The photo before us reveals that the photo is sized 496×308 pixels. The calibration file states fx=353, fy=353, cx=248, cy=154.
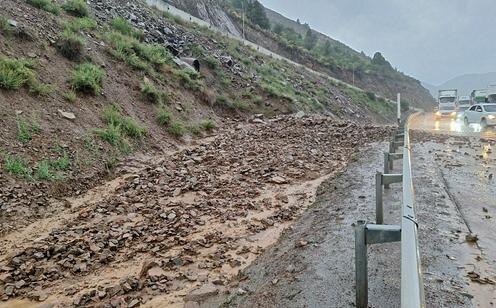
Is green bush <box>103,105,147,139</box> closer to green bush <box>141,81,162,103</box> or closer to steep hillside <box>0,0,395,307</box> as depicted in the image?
steep hillside <box>0,0,395,307</box>

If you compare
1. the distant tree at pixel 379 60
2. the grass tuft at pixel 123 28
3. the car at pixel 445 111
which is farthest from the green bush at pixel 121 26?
the distant tree at pixel 379 60

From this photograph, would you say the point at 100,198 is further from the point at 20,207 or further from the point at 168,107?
the point at 168,107

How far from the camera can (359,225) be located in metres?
2.43

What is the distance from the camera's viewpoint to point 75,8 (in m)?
14.6

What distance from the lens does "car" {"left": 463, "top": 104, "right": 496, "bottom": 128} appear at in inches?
677

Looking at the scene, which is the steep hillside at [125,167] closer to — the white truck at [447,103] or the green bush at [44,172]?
the green bush at [44,172]

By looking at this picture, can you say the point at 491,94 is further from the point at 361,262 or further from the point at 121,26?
the point at 361,262

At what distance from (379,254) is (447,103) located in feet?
107

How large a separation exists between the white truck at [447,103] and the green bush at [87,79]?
2614 cm

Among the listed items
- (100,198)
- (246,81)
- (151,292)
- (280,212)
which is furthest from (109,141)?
(246,81)

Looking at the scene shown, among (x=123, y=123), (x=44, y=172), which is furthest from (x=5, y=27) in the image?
(x=44, y=172)

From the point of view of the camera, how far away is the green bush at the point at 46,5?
490 inches

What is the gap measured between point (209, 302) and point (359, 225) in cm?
177

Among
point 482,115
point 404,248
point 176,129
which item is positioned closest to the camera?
point 404,248
